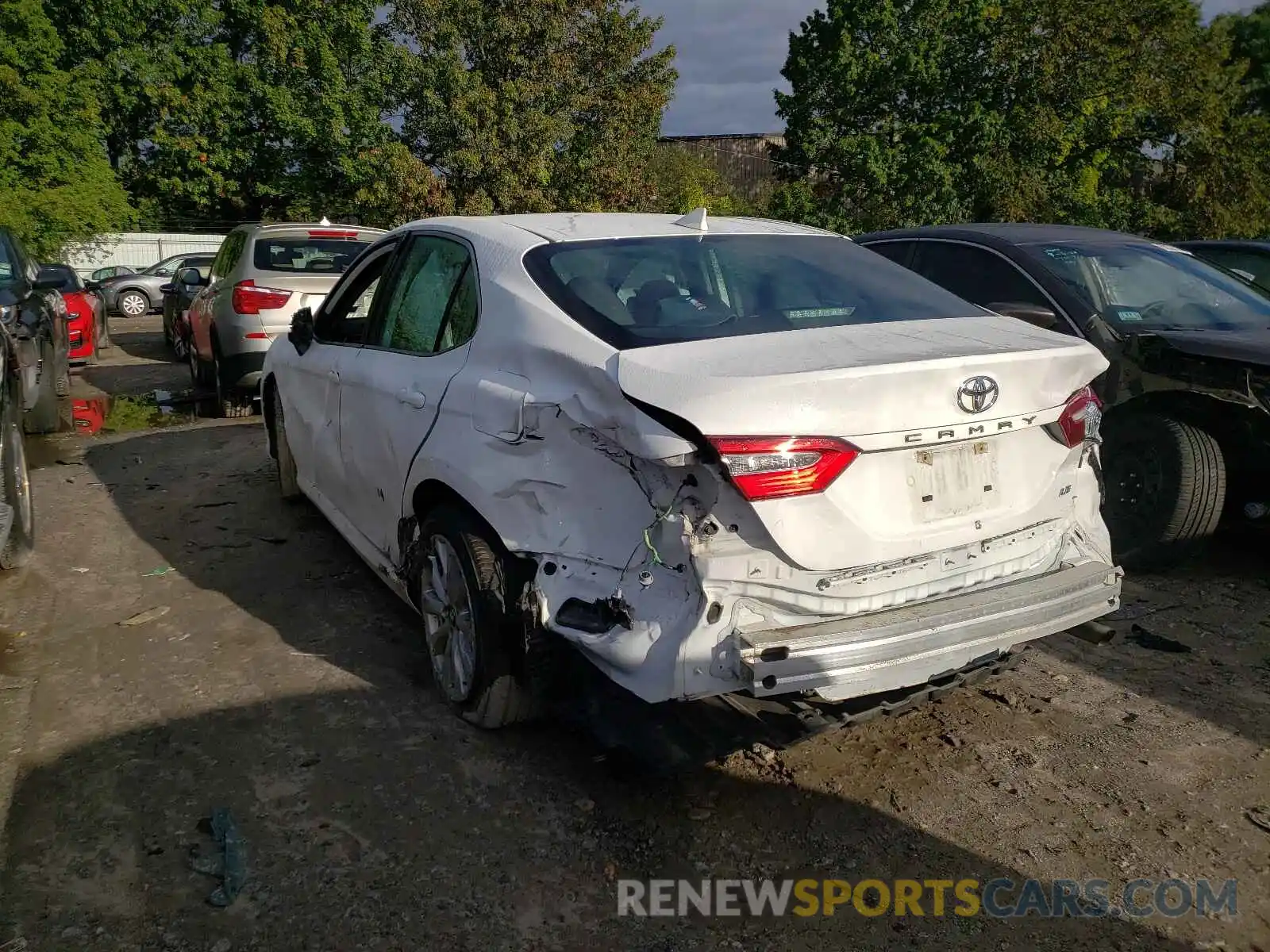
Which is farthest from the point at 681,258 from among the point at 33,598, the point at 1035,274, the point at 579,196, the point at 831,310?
the point at 579,196

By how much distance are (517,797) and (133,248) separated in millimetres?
34008

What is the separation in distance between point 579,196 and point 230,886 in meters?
24.8

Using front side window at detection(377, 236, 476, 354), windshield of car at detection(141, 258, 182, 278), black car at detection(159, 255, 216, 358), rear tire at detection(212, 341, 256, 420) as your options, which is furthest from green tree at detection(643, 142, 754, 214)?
front side window at detection(377, 236, 476, 354)

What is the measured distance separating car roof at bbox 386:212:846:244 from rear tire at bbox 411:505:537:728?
1.06 metres

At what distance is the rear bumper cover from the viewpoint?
248 centimetres

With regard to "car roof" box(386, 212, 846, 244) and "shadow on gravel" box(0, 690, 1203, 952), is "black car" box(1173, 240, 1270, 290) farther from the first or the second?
"shadow on gravel" box(0, 690, 1203, 952)

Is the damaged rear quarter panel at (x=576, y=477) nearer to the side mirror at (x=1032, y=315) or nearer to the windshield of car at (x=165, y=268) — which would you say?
the side mirror at (x=1032, y=315)

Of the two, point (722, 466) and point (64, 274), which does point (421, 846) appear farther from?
point (64, 274)

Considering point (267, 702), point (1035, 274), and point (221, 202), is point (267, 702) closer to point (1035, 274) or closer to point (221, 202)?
point (1035, 274)

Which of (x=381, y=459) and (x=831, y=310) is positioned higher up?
(x=831, y=310)

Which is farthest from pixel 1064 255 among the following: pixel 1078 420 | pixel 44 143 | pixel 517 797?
pixel 44 143

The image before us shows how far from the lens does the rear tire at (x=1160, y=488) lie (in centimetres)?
480

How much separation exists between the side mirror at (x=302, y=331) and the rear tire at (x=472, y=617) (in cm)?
185

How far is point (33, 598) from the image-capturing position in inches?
187
